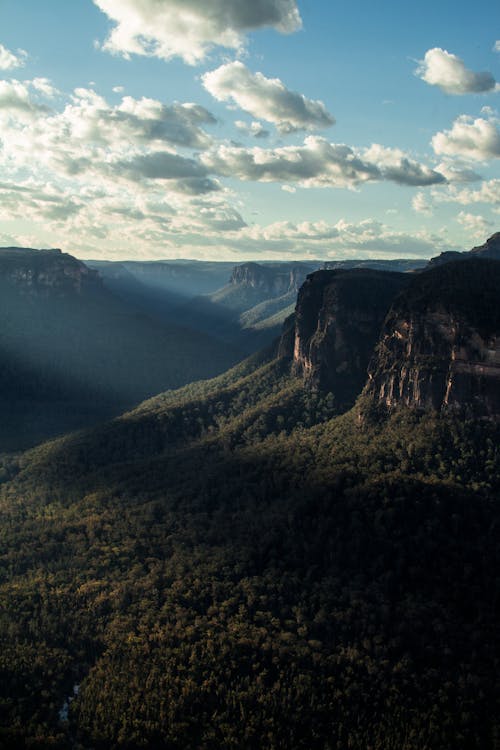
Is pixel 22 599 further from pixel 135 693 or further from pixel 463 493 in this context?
pixel 463 493

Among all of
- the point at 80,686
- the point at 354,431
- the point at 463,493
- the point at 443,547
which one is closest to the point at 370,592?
the point at 443,547

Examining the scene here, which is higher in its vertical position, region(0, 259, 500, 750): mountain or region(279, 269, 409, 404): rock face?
region(279, 269, 409, 404): rock face

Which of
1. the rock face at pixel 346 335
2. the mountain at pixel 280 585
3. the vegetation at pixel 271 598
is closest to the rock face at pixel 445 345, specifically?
the mountain at pixel 280 585

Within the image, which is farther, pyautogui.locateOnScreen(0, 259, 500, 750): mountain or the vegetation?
pyautogui.locateOnScreen(0, 259, 500, 750): mountain

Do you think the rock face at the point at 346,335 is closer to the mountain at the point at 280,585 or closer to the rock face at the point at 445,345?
the mountain at the point at 280,585

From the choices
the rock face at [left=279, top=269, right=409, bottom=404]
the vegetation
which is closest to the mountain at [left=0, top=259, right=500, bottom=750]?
the vegetation

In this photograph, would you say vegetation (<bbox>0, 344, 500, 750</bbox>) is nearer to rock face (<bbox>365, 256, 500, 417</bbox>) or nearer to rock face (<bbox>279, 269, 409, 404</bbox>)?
rock face (<bbox>365, 256, 500, 417</bbox>)

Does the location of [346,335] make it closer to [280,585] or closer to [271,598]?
[280,585]
